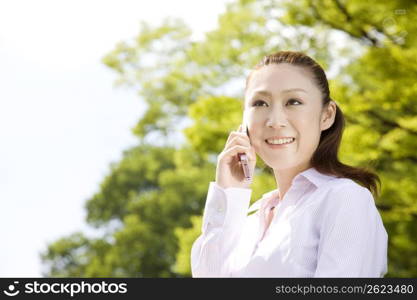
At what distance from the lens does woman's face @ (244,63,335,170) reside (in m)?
1.73

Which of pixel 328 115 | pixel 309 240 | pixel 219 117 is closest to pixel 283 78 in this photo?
pixel 328 115

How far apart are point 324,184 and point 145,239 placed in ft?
49.4

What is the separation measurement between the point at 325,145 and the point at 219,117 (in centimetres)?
649

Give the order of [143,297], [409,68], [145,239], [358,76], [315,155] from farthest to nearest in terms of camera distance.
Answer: [145,239] → [358,76] → [409,68] → [315,155] → [143,297]

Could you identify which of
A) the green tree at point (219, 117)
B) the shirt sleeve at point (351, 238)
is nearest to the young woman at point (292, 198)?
the shirt sleeve at point (351, 238)

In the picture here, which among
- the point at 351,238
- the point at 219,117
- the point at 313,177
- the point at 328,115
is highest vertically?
the point at 219,117

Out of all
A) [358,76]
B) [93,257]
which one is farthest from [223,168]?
[93,257]

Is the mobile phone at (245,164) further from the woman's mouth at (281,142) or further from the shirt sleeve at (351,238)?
the shirt sleeve at (351,238)

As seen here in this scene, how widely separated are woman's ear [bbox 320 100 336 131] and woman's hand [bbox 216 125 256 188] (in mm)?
232

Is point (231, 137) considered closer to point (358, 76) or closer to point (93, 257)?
point (358, 76)

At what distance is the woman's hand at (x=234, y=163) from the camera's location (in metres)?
1.90

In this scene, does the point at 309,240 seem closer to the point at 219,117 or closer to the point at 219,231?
the point at 219,231

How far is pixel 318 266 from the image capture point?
4.90 ft

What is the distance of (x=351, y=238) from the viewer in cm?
A: 147
